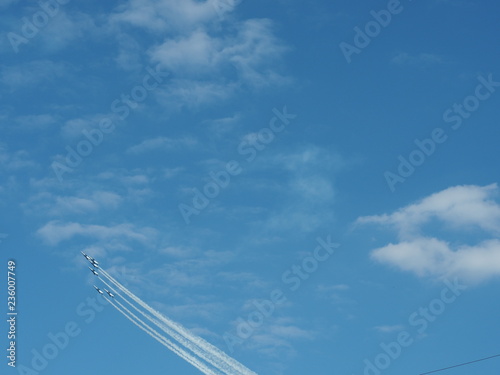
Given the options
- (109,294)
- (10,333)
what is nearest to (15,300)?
(10,333)

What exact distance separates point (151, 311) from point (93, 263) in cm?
1358

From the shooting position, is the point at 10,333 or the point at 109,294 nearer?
the point at 10,333

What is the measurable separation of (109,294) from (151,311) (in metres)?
8.07

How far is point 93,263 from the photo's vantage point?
105 metres

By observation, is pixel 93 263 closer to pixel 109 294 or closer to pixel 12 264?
pixel 109 294

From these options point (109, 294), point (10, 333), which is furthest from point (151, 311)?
point (10, 333)

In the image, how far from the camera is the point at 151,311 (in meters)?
101

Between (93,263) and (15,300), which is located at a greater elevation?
(93,263)

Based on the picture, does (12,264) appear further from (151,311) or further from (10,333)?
(151,311)

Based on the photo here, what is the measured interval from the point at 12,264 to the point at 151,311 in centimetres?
3060

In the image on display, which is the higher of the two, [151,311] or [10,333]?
[151,311]

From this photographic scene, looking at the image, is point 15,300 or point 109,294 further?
point 109,294

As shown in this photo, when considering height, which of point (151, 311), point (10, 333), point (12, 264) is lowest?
point (10, 333)

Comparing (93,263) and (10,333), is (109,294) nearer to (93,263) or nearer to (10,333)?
(93,263)
